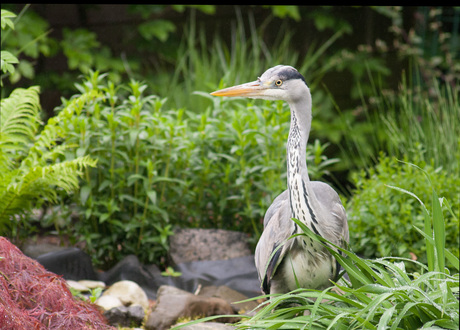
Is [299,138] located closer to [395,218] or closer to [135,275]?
[395,218]

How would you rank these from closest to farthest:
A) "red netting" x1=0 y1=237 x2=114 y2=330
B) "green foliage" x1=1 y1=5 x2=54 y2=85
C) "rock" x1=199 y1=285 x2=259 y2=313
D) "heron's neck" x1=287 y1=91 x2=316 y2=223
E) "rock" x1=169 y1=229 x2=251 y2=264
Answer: "red netting" x1=0 y1=237 x2=114 y2=330 < "heron's neck" x1=287 y1=91 x2=316 y2=223 < "rock" x1=199 y1=285 x2=259 y2=313 < "rock" x1=169 y1=229 x2=251 y2=264 < "green foliage" x1=1 y1=5 x2=54 y2=85

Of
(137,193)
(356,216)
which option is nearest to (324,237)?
(356,216)

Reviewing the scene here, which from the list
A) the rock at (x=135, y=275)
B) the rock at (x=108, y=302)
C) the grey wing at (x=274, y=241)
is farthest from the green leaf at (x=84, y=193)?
the grey wing at (x=274, y=241)

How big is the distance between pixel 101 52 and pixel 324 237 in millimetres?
4731

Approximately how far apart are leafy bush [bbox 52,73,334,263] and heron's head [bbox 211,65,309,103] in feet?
4.12

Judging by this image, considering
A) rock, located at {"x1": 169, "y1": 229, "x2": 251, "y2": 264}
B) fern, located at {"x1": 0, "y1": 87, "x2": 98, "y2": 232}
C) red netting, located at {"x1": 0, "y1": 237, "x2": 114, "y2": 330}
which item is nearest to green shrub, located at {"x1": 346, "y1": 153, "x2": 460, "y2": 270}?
rock, located at {"x1": 169, "y1": 229, "x2": 251, "y2": 264}

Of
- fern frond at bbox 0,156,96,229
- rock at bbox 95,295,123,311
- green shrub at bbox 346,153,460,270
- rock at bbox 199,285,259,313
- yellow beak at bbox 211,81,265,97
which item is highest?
yellow beak at bbox 211,81,265,97

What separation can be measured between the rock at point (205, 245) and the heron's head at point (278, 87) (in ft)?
5.47

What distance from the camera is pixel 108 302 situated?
314 centimetres

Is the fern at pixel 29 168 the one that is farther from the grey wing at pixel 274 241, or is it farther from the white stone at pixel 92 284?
the grey wing at pixel 274 241

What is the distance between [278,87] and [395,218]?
4.99 ft

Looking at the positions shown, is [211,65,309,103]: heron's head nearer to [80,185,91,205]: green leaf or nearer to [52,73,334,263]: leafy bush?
[52,73,334,263]: leafy bush

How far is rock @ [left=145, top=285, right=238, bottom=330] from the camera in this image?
3.05m

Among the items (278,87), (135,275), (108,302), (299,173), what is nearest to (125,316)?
(108,302)
